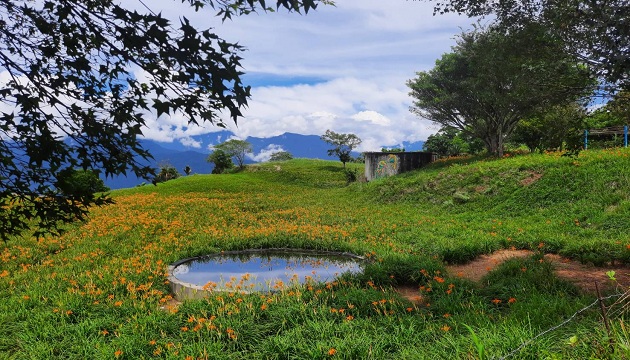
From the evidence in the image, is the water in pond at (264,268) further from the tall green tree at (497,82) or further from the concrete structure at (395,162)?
the concrete structure at (395,162)

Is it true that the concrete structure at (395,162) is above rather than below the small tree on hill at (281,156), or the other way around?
below

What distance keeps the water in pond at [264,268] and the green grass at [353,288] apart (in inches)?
18.8

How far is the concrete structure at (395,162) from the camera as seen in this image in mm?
31250

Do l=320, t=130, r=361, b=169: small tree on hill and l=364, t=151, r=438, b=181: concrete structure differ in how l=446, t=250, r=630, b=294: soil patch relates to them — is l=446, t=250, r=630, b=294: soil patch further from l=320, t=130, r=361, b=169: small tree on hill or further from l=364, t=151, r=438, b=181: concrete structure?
l=320, t=130, r=361, b=169: small tree on hill

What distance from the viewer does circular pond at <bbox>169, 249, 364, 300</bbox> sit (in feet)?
23.6

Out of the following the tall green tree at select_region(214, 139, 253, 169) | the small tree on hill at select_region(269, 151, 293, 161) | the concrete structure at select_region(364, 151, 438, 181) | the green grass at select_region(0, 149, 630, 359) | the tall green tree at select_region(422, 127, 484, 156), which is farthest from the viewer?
the small tree on hill at select_region(269, 151, 293, 161)

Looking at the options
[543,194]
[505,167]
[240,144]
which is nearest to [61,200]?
[543,194]

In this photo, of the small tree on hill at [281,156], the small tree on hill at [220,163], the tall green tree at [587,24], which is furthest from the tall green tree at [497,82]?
the small tree on hill at [281,156]

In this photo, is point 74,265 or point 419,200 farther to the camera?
point 419,200

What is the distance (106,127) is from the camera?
12.4ft

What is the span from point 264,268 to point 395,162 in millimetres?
24236

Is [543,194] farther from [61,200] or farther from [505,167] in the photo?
[61,200]

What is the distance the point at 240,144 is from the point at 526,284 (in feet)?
194

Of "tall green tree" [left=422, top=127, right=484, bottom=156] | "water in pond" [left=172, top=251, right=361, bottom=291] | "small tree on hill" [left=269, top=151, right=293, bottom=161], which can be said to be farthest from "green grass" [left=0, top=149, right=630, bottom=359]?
"small tree on hill" [left=269, top=151, right=293, bottom=161]
